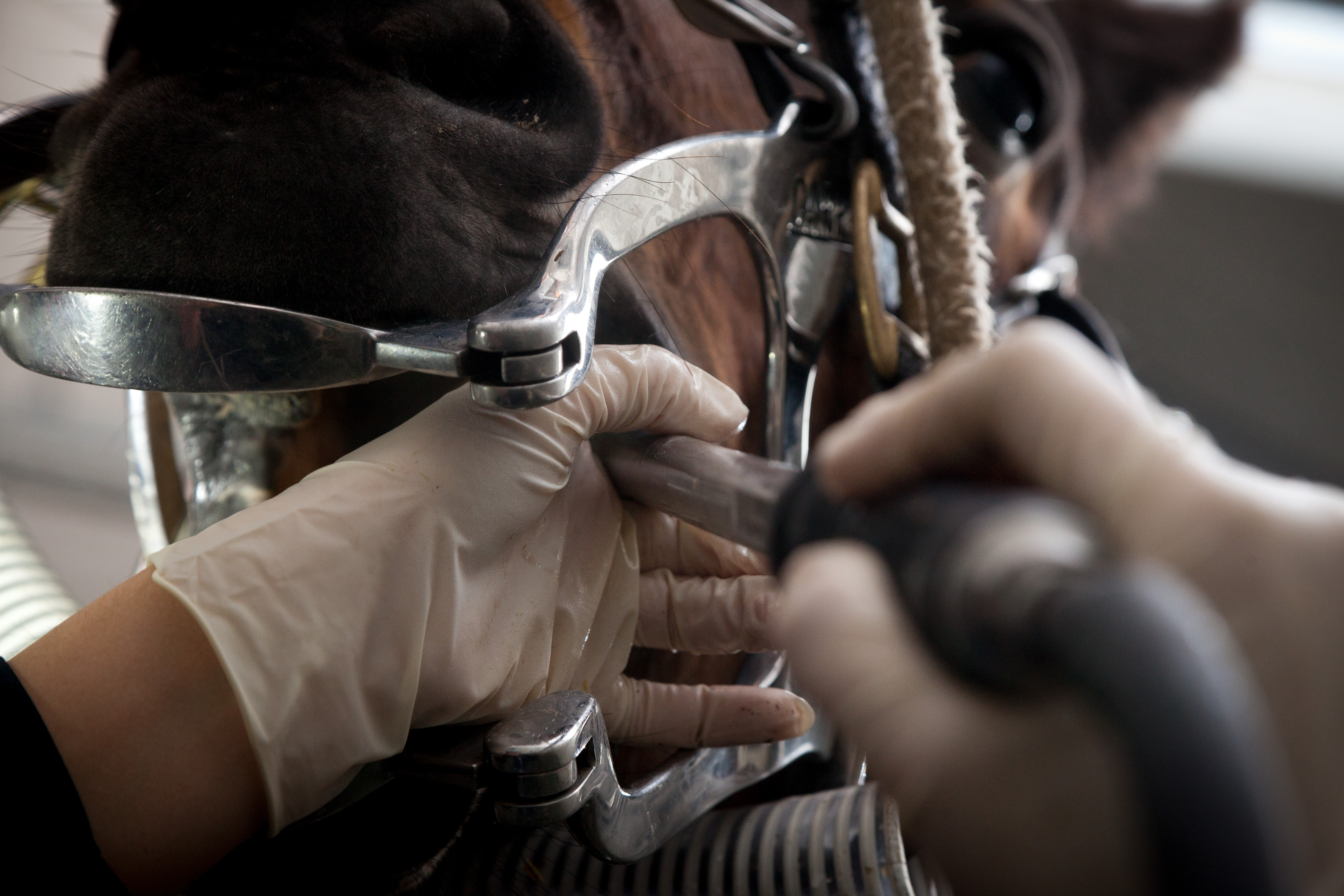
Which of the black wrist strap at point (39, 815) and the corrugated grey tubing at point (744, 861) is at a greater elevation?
the black wrist strap at point (39, 815)

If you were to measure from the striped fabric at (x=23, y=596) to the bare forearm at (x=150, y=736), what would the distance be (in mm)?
514

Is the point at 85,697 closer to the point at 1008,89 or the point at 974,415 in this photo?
the point at 974,415

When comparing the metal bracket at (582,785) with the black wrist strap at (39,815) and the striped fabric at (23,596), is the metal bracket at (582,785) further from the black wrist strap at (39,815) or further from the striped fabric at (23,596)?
the striped fabric at (23,596)

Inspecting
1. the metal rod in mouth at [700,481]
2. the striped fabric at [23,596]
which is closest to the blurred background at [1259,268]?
the striped fabric at [23,596]

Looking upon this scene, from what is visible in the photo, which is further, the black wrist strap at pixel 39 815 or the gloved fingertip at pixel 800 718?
the gloved fingertip at pixel 800 718

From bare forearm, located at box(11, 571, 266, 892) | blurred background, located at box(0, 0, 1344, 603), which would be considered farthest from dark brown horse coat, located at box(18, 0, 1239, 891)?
blurred background, located at box(0, 0, 1344, 603)

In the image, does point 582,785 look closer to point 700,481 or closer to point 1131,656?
point 700,481

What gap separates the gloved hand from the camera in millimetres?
230

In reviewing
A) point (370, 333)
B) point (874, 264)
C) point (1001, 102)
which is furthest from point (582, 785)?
point (1001, 102)

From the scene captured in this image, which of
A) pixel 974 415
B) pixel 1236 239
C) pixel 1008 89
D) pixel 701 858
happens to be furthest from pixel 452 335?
pixel 1236 239

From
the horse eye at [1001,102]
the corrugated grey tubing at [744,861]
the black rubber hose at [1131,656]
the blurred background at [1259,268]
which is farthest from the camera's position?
the blurred background at [1259,268]

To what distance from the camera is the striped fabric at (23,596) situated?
875mm

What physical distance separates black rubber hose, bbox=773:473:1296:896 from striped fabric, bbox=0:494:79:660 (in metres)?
0.88

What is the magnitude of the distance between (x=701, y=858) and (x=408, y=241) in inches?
16.6
